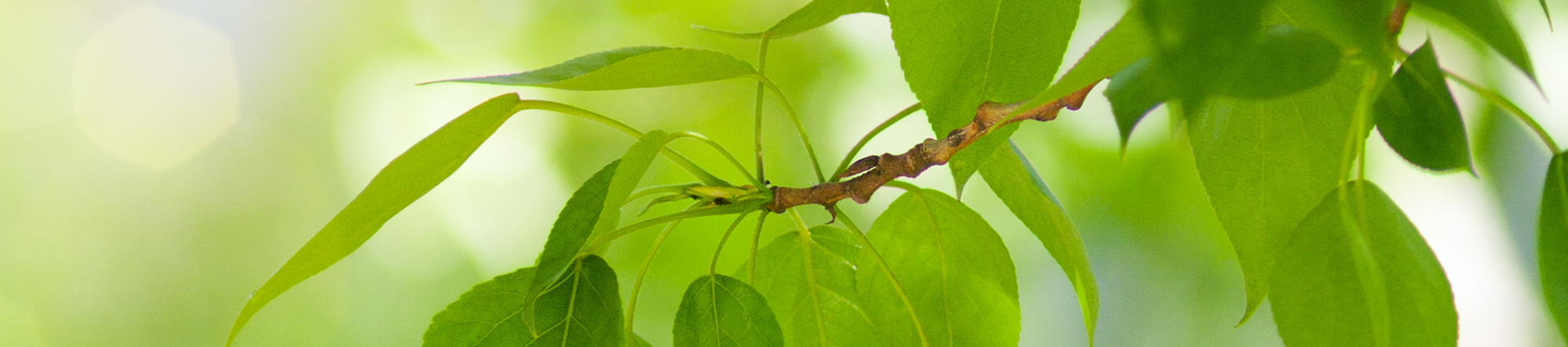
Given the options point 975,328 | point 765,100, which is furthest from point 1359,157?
point 765,100

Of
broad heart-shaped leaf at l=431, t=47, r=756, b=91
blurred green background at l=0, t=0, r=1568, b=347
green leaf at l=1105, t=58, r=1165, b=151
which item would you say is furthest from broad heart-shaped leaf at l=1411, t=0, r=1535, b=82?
blurred green background at l=0, t=0, r=1568, b=347

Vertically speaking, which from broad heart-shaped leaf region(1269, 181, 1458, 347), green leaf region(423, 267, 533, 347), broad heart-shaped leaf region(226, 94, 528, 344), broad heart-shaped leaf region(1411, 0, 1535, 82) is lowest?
broad heart-shaped leaf region(1269, 181, 1458, 347)

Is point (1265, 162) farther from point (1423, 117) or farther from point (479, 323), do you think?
point (479, 323)

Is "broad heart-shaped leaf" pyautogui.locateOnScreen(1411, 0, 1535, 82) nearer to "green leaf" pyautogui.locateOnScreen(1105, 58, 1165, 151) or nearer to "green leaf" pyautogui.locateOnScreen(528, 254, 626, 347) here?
"green leaf" pyautogui.locateOnScreen(1105, 58, 1165, 151)

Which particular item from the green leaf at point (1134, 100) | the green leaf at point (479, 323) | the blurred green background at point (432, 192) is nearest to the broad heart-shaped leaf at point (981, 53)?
the green leaf at point (1134, 100)

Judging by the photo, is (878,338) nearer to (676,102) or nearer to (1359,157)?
(1359,157)

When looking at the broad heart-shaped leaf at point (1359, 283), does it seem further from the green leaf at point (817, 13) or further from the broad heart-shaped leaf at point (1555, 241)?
the green leaf at point (817, 13)
